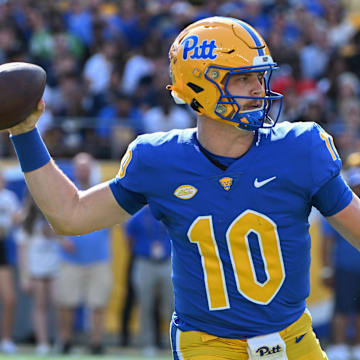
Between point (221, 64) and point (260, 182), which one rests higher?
point (221, 64)

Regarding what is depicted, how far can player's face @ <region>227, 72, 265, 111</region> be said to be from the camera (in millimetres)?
2789

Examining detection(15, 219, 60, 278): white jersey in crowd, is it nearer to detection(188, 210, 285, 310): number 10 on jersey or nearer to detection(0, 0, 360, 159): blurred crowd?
detection(0, 0, 360, 159): blurred crowd

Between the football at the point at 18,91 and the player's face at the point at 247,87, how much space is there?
665 millimetres

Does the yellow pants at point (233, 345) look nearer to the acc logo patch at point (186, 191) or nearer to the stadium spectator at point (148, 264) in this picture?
the acc logo patch at point (186, 191)

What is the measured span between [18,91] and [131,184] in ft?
1.63

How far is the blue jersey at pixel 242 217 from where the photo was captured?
8.89ft

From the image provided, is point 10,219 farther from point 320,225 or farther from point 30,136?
point 30,136

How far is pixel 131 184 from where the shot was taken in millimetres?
2838

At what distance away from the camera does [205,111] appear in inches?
112

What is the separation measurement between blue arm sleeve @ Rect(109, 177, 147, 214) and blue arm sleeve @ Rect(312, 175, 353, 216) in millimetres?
613

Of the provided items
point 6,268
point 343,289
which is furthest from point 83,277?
point 343,289

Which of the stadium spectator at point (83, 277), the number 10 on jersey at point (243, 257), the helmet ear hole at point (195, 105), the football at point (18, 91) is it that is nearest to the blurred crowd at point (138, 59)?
the stadium spectator at point (83, 277)

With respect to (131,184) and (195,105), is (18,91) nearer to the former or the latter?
(131,184)

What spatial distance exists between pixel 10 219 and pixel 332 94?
13.4 feet
